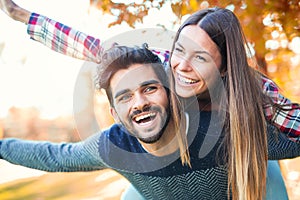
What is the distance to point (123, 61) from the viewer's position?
3.84 ft

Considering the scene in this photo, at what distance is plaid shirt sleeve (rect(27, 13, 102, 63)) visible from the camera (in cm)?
137

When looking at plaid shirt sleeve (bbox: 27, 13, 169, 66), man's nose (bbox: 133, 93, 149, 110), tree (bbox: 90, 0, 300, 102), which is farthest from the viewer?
tree (bbox: 90, 0, 300, 102)

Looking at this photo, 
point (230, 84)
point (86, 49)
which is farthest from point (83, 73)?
point (230, 84)

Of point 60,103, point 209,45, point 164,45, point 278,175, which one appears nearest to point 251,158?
point 278,175

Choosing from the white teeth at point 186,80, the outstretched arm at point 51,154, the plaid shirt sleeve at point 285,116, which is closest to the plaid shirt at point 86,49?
the plaid shirt sleeve at point 285,116

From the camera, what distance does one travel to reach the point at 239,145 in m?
1.20

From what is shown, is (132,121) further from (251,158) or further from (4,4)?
(4,4)

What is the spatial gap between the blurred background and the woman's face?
0.91ft

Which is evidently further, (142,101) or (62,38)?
(62,38)

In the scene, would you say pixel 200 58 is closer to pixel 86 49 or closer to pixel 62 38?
pixel 86 49

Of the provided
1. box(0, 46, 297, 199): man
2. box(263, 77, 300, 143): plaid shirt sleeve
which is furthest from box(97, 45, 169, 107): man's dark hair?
box(263, 77, 300, 143): plaid shirt sleeve

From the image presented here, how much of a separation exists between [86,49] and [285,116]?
1.93 ft

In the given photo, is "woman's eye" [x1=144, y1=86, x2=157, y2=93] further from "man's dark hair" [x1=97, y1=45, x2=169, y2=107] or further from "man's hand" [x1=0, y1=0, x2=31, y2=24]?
"man's hand" [x1=0, y1=0, x2=31, y2=24]

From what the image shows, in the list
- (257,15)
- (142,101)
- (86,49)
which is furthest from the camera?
(257,15)
